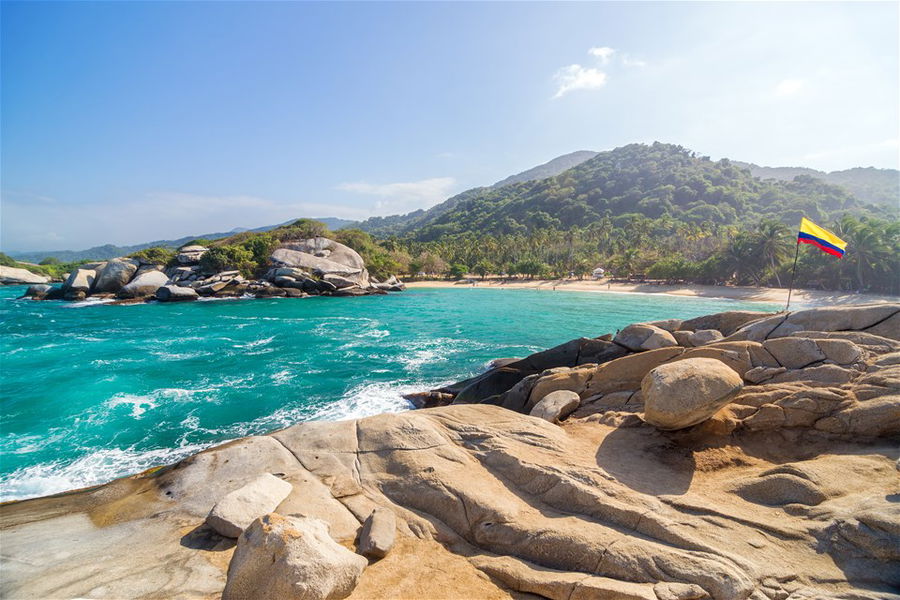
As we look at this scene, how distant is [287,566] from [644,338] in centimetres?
1314

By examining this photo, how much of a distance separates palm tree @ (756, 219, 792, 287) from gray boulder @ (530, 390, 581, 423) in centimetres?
7151

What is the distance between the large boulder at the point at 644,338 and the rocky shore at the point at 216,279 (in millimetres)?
58772

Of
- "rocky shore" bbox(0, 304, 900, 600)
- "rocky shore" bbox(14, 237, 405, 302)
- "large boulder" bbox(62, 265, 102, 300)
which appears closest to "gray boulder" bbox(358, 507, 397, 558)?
"rocky shore" bbox(0, 304, 900, 600)

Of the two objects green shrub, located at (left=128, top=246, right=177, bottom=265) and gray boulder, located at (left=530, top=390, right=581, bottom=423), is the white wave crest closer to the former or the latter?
gray boulder, located at (left=530, top=390, right=581, bottom=423)

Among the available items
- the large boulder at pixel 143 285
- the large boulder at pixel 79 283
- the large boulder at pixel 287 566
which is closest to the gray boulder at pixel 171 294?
the large boulder at pixel 143 285

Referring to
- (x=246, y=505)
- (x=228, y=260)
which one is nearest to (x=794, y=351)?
(x=246, y=505)

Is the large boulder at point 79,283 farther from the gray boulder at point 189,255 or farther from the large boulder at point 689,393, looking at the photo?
the large boulder at point 689,393

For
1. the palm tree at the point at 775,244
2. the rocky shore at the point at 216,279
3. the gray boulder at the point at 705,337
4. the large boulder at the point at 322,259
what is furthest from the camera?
the large boulder at the point at 322,259

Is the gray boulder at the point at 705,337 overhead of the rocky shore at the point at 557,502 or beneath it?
overhead

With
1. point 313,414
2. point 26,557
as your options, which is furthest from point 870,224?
point 26,557

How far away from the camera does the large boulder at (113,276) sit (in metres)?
60.8

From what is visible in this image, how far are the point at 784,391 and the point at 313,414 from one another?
49.4 ft

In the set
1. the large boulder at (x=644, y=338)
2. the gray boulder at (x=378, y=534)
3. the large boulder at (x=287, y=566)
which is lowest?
the gray boulder at (x=378, y=534)

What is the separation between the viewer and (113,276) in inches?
2416
